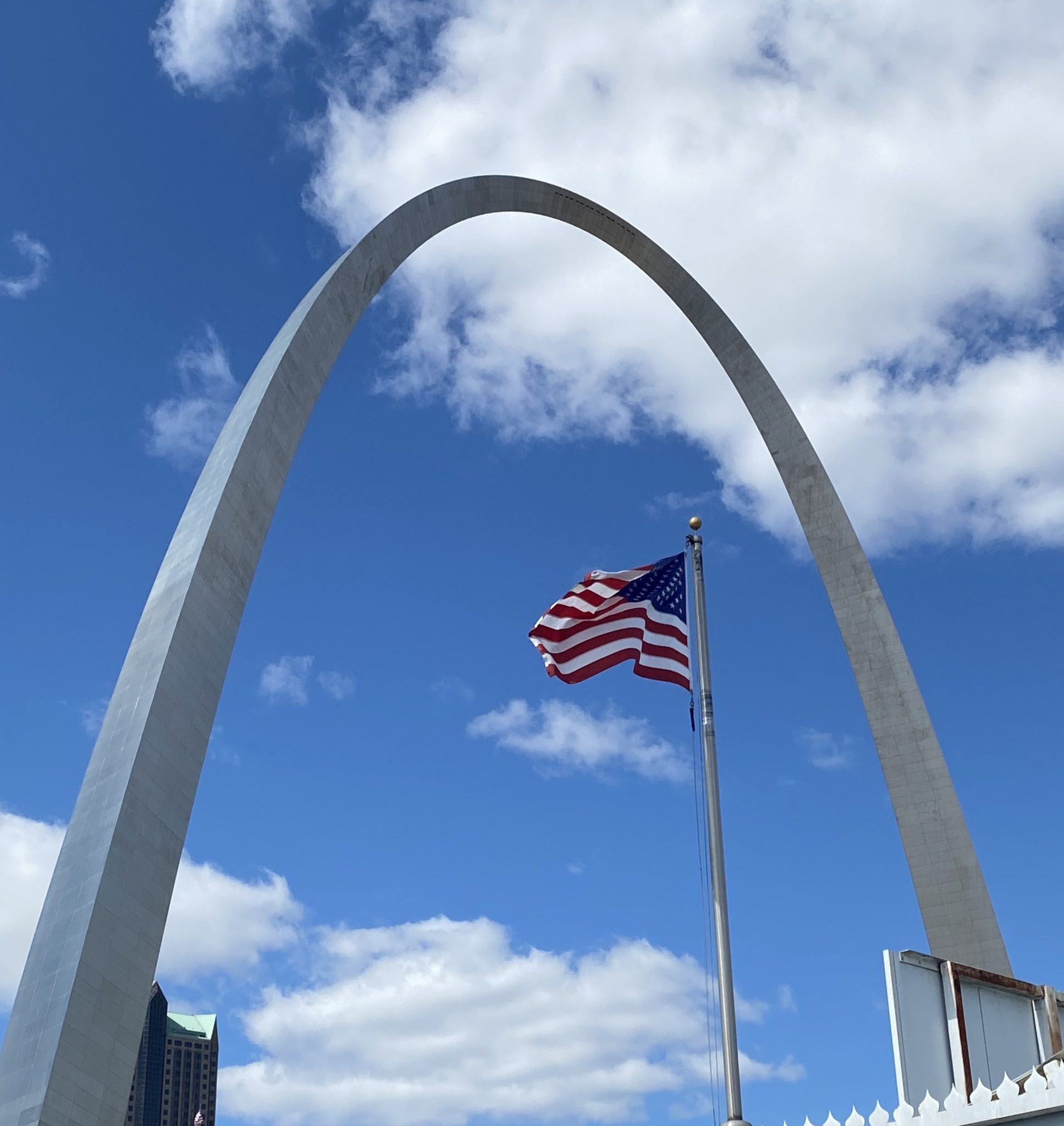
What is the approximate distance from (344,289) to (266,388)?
12.2ft

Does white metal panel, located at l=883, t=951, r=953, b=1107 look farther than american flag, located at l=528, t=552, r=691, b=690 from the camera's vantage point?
No

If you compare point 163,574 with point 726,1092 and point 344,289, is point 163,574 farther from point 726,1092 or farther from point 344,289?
point 726,1092

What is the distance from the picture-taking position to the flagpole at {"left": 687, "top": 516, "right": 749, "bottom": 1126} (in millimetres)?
17922

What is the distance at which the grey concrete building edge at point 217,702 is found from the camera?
58.5 feet

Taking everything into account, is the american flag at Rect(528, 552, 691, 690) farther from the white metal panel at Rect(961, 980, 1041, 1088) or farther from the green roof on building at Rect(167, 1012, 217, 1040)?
the green roof on building at Rect(167, 1012, 217, 1040)

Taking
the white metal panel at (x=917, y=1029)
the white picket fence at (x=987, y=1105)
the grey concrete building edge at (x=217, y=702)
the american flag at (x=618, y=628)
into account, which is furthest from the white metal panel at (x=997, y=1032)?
the grey concrete building edge at (x=217, y=702)

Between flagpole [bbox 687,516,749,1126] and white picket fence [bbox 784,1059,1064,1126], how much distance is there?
11.4 feet

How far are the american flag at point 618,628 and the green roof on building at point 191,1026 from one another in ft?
578

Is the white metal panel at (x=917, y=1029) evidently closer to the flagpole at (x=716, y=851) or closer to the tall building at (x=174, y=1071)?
the flagpole at (x=716, y=851)

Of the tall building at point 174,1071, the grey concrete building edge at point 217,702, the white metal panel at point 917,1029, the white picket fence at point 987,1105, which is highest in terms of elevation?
the tall building at point 174,1071

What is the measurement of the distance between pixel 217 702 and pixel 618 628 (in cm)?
650

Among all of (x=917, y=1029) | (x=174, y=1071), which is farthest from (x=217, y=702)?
(x=174, y=1071)

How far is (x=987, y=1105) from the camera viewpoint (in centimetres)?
1299

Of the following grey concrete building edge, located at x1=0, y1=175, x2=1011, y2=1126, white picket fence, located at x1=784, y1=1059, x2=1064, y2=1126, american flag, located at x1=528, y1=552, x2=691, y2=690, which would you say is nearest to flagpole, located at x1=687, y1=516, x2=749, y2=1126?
american flag, located at x1=528, y1=552, x2=691, y2=690
